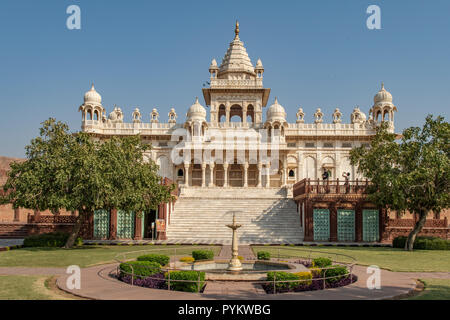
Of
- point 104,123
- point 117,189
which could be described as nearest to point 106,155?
point 117,189

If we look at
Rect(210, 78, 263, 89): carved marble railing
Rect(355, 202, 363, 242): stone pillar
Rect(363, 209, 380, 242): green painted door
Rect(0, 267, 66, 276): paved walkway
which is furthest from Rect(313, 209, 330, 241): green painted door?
Rect(210, 78, 263, 89): carved marble railing

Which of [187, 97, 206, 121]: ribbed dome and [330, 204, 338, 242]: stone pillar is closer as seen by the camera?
[330, 204, 338, 242]: stone pillar

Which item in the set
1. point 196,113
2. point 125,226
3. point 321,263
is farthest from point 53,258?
point 196,113

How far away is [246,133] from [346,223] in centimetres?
2246

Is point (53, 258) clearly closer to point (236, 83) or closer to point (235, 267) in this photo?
point (235, 267)

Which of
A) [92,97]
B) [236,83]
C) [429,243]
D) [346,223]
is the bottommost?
[429,243]

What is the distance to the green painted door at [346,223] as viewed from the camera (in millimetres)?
27656

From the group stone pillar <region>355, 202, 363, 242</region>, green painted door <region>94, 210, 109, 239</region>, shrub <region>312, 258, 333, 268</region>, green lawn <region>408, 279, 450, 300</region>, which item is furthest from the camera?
green painted door <region>94, 210, 109, 239</region>

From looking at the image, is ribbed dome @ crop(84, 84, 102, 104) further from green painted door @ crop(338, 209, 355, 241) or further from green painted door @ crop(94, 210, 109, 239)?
green painted door @ crop(338, 209, 355, 241)

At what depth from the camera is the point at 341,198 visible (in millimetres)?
27766

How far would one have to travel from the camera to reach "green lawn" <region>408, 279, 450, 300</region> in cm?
1043

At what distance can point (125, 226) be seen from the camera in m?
28.3

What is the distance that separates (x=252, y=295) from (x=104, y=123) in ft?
147

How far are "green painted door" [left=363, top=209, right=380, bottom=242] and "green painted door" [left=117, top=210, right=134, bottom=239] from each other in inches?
600
